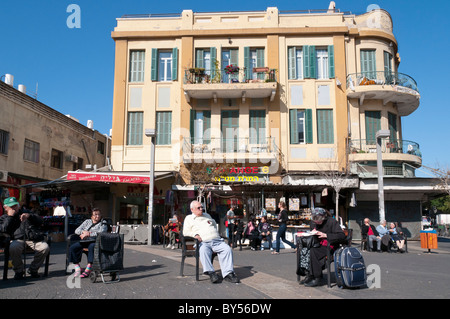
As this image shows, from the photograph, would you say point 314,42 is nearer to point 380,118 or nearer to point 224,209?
point 380,118

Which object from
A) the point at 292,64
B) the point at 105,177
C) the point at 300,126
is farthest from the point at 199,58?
the point at 105,177

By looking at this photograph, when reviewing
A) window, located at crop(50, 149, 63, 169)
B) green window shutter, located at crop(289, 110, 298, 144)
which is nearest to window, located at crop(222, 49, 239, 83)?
green window shutter, located at crop(289, 110, 298, 144)

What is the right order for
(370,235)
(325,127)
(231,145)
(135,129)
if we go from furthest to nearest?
(135,129), (325,127), (231,145), (370,235)

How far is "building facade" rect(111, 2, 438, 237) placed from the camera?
21.8 meters

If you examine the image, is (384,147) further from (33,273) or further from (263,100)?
(33,273)

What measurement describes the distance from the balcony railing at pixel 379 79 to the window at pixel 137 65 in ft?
38.9

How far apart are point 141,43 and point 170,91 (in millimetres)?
3435

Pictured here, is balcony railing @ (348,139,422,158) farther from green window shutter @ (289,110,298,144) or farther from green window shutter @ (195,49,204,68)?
green window shutter @ (195,49,204,68)

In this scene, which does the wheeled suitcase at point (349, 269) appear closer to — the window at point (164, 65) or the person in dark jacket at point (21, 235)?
the person in dark jacket at point (21, 235)

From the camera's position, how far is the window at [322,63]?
2330 centimetres

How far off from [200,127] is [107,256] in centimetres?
1666

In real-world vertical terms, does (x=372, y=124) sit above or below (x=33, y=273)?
above

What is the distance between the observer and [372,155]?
21422 mm

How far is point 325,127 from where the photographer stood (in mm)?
22594
